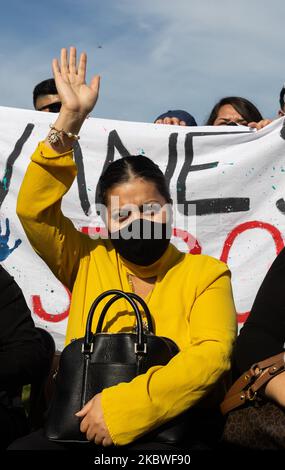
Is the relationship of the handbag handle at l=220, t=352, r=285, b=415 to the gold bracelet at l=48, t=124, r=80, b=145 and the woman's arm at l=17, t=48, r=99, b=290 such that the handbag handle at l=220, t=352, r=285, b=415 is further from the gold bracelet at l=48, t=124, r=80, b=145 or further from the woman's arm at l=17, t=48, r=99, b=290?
the gold bracelet at l=48, t=124, r=80, b=145

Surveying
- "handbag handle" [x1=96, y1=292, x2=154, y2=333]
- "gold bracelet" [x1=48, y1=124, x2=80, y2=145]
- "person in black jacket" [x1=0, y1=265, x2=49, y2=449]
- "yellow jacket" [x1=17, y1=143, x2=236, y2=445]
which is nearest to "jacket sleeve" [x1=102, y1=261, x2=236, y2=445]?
"yellow jacket" [x1=17, y1=143, x2=236, y2=445]

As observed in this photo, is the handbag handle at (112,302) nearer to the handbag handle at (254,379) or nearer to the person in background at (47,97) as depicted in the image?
the handbag handle at (254,379)

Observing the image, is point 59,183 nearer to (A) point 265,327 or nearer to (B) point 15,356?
(B) point 15,356

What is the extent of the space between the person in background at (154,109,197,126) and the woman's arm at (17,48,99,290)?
68.2 inches

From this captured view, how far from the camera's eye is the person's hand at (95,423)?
2438 mm

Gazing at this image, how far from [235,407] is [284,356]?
249 mm

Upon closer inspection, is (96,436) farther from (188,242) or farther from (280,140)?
(280,140)

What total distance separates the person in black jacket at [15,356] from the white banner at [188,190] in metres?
1.30

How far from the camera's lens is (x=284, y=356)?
8.46ft

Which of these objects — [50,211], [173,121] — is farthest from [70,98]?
[173,121]

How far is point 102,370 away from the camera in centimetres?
252

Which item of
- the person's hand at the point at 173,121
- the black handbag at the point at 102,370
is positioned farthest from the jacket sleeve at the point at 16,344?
the person's hand at the point at 173,121

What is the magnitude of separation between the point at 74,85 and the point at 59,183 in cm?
40

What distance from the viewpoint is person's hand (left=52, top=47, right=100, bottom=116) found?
2.86 m
